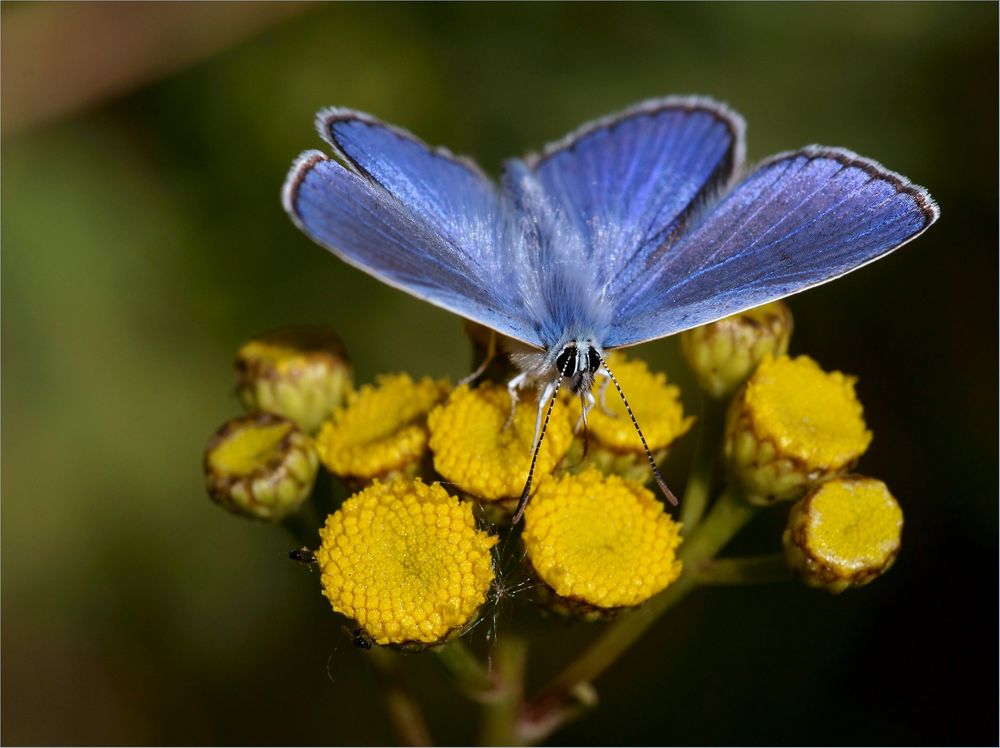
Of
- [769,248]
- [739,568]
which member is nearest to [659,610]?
[739,568]

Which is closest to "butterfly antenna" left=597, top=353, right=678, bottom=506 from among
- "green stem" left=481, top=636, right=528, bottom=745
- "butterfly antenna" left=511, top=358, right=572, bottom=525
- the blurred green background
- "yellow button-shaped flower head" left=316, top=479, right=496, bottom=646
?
"butterfly antenna" left=511, top=358, right=572, bottom=525

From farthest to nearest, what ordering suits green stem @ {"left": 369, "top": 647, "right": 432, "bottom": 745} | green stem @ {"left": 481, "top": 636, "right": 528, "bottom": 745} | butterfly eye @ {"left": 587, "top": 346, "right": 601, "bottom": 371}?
1. green stem @ {"left": 369, "top": 647, "right": 432, "bottom": 745}
2. green stem @ {"left": 481, "top": 636, "right": 528, "bottom": 745}
3. butterfly eye @ {"left": 587, "top": 346, "right": 601, "bottom": 371}

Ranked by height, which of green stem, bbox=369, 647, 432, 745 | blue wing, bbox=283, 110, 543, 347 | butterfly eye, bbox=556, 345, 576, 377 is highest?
blue wing, bbox=283, 110, 543, 347

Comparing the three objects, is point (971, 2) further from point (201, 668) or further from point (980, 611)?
point (201, 668)

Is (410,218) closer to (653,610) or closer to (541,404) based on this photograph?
(541,404)

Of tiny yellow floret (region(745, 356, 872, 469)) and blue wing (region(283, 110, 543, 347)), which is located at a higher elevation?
blue wing (region(283, 110, 543, 347))

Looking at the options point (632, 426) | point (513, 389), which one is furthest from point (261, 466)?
point (632, 426)

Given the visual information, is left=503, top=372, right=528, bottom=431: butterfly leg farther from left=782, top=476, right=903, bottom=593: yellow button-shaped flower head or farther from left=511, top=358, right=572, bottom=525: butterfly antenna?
left=782, top=476, right=903, bottom=593: yellow button-shaped flower head

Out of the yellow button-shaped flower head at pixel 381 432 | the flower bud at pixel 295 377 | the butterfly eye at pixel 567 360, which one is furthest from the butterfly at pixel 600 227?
the flower bud at pixel 295 377
